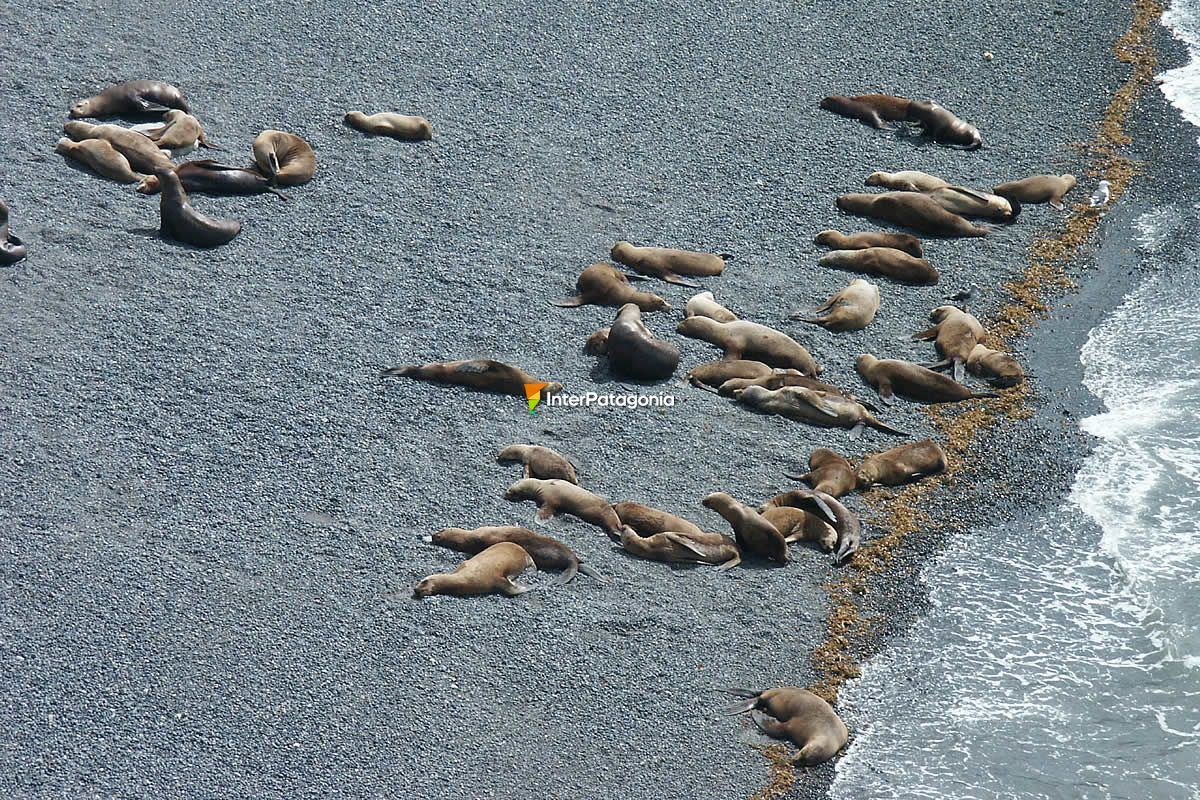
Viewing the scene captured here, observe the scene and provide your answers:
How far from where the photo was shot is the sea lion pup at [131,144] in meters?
10.4

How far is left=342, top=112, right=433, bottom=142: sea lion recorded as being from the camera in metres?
11.2

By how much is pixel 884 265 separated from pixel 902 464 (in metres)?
2.45

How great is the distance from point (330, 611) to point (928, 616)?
327 centimetres

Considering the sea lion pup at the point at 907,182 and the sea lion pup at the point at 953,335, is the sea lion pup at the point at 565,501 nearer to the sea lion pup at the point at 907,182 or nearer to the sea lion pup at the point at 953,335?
the sea lion pup at the point at 953,335

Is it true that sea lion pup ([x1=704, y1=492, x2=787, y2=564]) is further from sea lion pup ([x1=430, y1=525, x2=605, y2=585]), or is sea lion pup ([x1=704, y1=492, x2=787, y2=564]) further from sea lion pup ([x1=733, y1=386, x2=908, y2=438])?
sea lion pup ([x1=733, y1=386, x2=908, y2=438])

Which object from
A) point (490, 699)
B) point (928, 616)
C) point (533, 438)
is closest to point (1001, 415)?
point (928, 616)

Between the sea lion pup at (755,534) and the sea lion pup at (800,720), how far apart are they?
1.03m

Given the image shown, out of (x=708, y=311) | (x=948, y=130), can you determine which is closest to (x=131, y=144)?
(x=708, y=311)

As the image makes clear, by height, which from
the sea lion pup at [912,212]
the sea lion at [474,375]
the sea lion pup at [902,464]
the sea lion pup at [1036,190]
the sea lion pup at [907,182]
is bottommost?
the sea lion at [474,375]

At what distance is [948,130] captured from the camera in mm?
12461

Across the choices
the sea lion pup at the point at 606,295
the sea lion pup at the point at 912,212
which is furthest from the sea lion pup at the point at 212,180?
the sea lion pup at the point at 912,212

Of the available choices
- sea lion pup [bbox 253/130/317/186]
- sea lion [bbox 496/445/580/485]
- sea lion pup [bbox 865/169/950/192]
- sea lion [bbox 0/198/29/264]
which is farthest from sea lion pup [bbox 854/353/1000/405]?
sea lion [bbox 0/198/29/264]

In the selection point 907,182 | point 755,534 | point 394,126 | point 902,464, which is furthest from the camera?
point 907,182

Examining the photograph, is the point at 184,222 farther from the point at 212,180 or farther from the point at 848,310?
the point at 848,310
